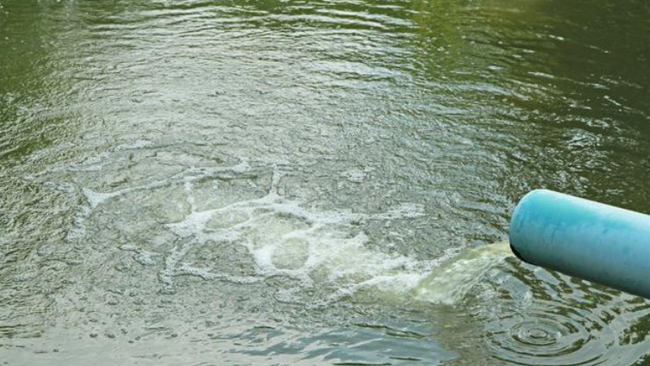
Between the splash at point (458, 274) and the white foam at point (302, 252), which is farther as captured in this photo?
the white foam at point (302, 252)

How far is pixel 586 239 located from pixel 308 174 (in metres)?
4.23

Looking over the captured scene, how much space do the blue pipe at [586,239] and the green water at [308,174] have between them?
2145 mm

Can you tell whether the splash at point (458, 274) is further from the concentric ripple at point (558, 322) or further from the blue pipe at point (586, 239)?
the blue pipe at point (586, 239)

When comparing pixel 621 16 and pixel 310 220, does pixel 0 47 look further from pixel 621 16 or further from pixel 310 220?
pixel 621 16

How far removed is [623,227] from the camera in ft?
8.04

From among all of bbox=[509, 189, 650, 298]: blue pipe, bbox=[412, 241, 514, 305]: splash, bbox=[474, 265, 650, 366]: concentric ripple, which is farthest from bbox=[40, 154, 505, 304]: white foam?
bbox=[509, 189, 650, 298]: blue pipe

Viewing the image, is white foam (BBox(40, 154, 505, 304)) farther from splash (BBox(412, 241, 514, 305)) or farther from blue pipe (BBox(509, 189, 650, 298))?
blue pipe (BBox(509, 189, 650, 298))

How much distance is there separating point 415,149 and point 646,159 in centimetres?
160

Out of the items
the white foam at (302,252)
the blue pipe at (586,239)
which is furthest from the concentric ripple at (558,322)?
the blue pipe at (586,239)

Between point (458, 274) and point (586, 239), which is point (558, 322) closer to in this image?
point (458, 274)

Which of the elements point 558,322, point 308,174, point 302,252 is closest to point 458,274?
point 558,322

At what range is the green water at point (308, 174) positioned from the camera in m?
4.89

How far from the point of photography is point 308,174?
6637 millimetres

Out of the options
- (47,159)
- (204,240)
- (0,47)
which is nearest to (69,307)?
(204,240)
